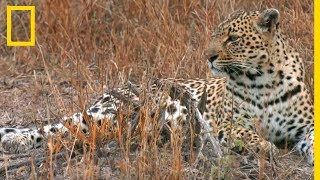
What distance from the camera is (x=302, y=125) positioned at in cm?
743

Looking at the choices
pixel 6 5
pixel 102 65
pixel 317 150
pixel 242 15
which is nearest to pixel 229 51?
pixel 242 15

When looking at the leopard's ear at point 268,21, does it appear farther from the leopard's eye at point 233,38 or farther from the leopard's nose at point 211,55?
the leopard's nose at point 211,55

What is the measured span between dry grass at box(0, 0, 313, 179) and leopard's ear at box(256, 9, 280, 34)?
1153 mm

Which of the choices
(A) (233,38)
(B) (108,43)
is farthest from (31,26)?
(A) (233,38)

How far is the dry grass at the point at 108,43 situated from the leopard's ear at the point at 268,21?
1.15 meters

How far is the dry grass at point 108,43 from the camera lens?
8.97 meters

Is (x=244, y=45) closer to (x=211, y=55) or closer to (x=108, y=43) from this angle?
(x=211, y=55)

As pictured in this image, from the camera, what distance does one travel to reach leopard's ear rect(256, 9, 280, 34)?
7445 millimetres

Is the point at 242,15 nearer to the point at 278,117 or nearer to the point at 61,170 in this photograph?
the point at 278,117

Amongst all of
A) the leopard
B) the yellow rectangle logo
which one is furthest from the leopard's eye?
the yellow rectangle logo

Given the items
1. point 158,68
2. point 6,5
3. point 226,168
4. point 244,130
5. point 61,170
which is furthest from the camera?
point 6,5

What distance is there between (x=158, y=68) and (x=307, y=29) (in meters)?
1.33

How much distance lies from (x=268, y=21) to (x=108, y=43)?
293 centimetres

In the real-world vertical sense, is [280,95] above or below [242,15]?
below
